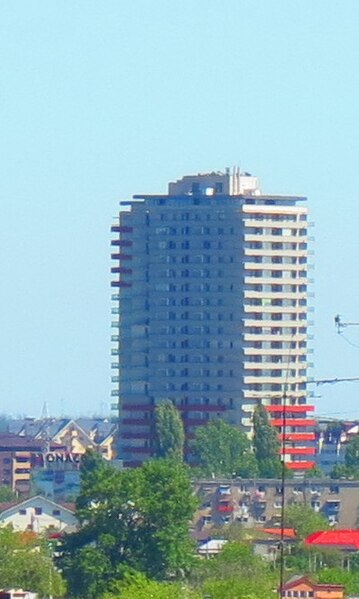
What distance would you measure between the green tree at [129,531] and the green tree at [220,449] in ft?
184

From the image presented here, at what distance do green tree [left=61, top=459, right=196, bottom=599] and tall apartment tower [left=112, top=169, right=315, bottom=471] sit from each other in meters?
76.8

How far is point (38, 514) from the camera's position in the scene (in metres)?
103

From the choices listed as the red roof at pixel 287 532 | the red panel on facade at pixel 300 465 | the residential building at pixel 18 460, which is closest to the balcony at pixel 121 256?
the residential building at pixel 18 460

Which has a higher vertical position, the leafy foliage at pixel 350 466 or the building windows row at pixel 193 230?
the building windows row at pixel 193 230

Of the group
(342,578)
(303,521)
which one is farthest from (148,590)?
(303,521)

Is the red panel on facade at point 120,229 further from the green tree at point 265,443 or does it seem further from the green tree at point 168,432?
the green tree at point 265,443

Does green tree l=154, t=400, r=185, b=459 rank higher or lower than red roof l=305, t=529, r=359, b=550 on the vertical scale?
higher

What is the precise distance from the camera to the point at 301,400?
467 ft

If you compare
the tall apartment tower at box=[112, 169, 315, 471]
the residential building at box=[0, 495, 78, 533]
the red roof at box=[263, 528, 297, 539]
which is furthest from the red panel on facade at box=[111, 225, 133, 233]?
the red roof at box=[263, 528, 297, 539]

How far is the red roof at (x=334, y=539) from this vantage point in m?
84.2

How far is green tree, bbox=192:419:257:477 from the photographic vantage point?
409ft

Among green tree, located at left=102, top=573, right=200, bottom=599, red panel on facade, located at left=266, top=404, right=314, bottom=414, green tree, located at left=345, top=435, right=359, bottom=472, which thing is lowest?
green tree, located at left=102, top=573, right=200, bottom=599

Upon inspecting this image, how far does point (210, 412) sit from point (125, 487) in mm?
78123

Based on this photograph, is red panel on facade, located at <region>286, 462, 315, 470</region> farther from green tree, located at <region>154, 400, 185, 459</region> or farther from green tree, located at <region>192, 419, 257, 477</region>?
green tree, located at <region>154, 400, 185, 459</region>
